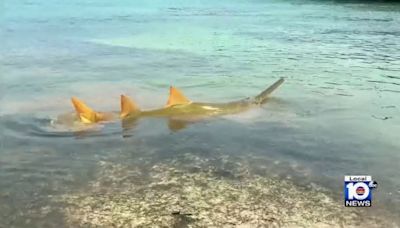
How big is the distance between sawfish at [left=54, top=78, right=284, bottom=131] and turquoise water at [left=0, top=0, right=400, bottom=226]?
28 cm

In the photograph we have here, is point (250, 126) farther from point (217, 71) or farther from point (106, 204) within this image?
point (217, 71)

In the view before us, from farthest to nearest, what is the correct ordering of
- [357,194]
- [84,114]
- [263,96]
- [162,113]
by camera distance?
[263,96], [162,113], [84,114], [357,194]

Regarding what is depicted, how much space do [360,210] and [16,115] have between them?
617 centimetres

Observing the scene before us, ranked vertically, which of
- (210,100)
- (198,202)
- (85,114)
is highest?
(85,114)

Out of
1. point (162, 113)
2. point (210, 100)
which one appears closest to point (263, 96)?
point (210, 100)

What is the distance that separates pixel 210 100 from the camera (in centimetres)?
1106

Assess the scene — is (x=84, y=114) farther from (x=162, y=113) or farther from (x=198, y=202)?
(x=198, y=202)

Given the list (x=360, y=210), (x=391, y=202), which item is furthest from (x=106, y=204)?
(x=391, y=202)

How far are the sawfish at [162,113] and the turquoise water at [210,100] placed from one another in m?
0.28

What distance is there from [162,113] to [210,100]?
1833mm

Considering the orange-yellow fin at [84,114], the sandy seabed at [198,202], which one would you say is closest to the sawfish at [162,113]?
the orange-yellow fin at [84,114]

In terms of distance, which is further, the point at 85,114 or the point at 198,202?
the point at 85,114

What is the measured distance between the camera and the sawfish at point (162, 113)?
895cm

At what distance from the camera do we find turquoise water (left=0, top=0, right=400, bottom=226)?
682cm
